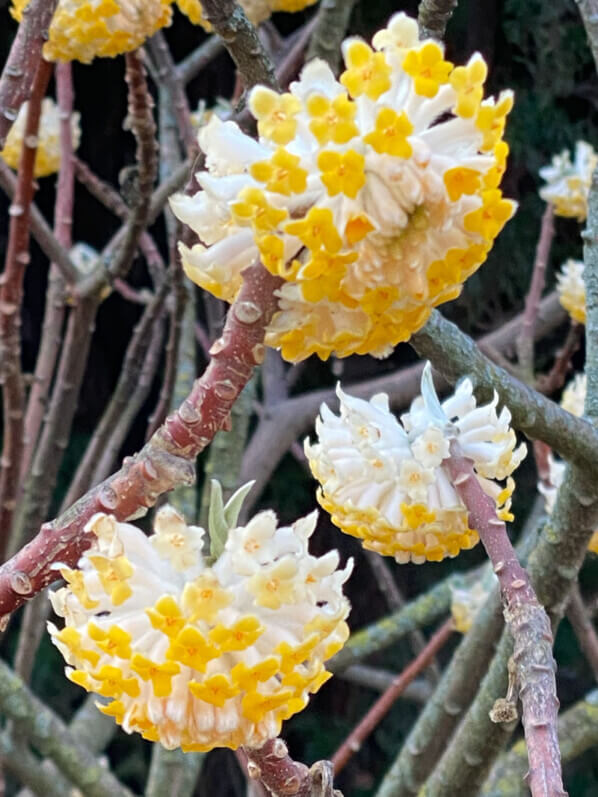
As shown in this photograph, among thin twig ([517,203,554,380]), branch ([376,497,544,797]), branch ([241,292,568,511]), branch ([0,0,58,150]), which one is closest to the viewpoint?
branch ([0,0,58,150])

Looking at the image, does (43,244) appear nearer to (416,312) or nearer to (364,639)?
(364,639)

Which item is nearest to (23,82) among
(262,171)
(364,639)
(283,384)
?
(262,171)

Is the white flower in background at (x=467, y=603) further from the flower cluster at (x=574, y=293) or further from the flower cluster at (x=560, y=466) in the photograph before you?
the flower cluster at (x=574, y=293)

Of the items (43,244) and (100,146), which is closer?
(43,244)

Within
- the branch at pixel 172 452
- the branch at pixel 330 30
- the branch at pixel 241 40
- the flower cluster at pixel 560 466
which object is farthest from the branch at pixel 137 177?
the branch at pixel 172 452

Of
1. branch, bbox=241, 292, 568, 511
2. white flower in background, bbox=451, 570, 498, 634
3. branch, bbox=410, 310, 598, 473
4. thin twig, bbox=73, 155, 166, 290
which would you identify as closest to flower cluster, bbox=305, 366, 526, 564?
branch, bbox=410, 310, 598, 473

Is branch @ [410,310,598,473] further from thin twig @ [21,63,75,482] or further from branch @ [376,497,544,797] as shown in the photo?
thin twig @ [21,63,75,482]
